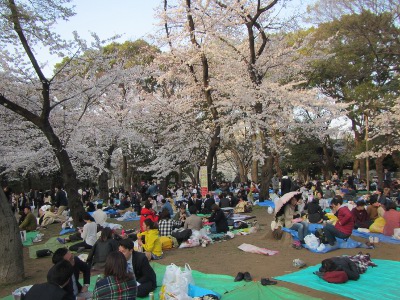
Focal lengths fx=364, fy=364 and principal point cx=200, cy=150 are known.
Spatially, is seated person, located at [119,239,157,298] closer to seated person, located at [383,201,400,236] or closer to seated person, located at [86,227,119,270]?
seated person, located at [86,227,119,270]

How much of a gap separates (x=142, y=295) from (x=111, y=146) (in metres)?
15.0

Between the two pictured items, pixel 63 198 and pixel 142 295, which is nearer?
pixel 142 295

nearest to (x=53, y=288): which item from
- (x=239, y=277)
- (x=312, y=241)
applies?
(x=239, y=277)

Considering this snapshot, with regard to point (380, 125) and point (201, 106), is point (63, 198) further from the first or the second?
point (380, 125)

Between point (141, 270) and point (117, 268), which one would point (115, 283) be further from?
point (141, 270)

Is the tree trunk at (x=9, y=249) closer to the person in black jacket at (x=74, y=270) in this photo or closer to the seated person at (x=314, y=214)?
the person in black jacket at (x=74, y=270)

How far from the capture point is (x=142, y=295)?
484 centimetres

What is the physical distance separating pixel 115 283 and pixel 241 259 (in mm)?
3938

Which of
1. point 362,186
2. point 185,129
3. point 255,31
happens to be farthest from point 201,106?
point 362,186

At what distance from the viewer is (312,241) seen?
7.30 metres

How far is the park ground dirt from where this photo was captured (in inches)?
233

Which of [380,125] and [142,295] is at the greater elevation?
[380,125]

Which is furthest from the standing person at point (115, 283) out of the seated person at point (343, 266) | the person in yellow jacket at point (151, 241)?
the person in yellow jacket at point (151, 241)

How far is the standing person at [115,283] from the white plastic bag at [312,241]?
4811mm
